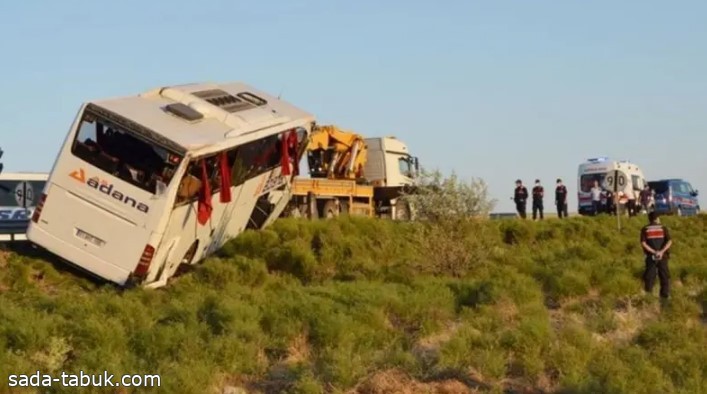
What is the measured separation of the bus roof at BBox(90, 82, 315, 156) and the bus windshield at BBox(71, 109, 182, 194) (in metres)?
0.27

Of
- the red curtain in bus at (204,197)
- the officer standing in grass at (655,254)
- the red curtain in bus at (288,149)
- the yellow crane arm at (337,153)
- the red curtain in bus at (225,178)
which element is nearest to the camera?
the officer standing in grass at (655,254)

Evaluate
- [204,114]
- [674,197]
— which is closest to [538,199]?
[674,197]

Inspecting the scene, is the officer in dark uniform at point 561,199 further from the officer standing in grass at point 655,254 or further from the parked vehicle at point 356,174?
the officer standing in grass at point 655,254

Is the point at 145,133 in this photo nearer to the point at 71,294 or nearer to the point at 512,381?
the point at 71,294

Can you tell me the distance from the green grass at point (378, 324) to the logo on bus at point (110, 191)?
139 cm

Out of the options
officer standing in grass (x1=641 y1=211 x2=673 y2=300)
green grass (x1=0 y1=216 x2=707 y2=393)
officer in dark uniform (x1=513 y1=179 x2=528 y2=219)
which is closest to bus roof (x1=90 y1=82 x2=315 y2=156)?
green grass (x1=0 y1=216 x2=707 y2=393)

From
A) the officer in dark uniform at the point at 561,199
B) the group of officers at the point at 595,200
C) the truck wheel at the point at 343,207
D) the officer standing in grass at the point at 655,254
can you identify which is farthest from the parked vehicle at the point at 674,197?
the officer standing in grass at the point at 655,254

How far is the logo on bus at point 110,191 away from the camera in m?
18.2

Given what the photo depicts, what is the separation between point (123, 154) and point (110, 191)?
0.65 m

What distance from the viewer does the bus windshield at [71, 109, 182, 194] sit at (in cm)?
1828

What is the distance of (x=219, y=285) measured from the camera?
66.1 feet

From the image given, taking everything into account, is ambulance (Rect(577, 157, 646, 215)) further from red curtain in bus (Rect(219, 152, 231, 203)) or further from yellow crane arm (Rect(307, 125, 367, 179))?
red curtain in bus (Rect(219, 152, 231, 203))

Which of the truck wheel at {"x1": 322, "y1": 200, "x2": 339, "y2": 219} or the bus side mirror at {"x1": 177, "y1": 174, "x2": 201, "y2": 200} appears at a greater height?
the bus side mirror at {"x1": 177, "y1": 174, "x2": 201, "y2": 200}

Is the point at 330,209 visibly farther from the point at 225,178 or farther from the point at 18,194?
the point at 225,178
